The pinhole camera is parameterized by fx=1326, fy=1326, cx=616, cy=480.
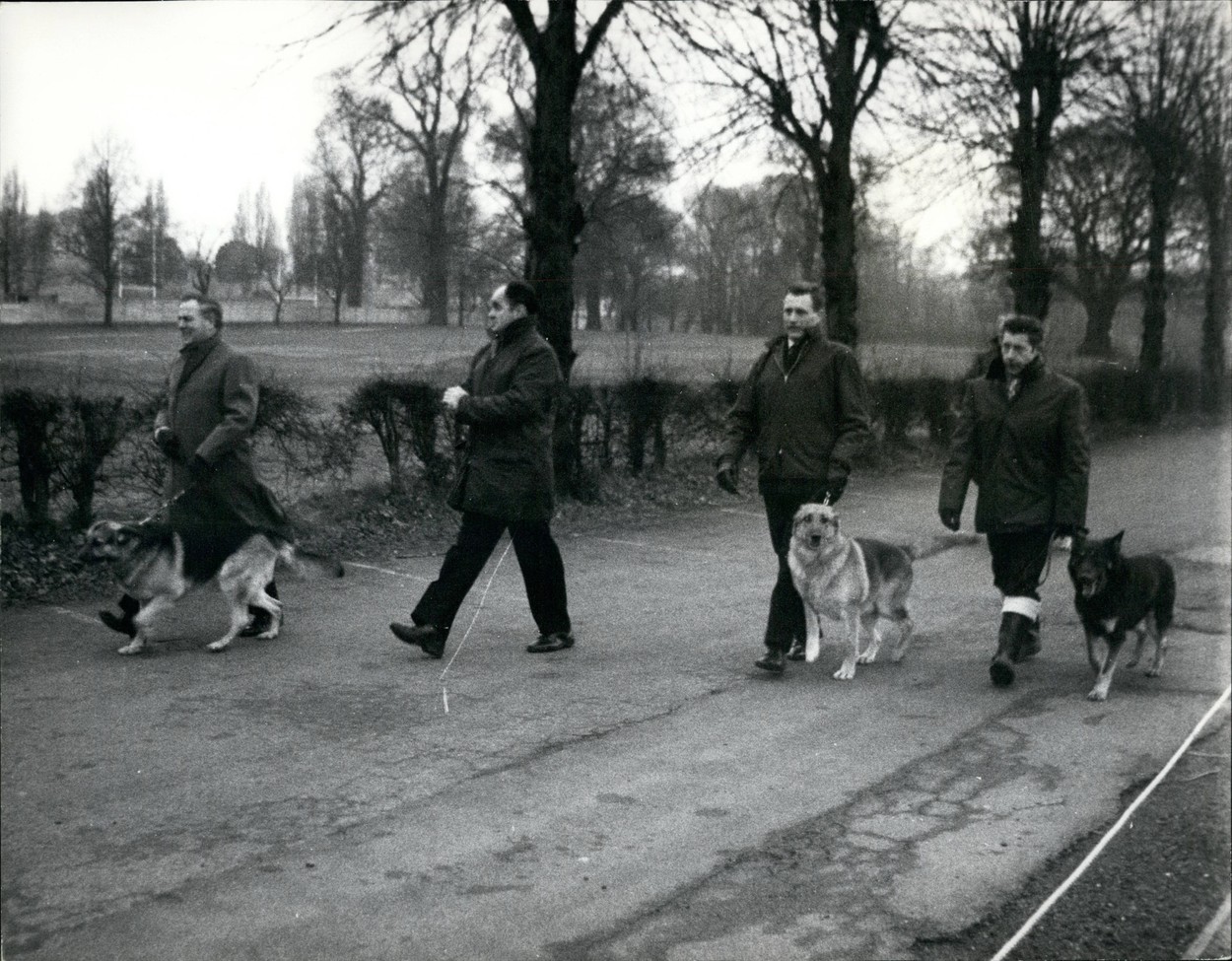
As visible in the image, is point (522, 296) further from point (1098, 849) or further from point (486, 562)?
point (1098, 849)

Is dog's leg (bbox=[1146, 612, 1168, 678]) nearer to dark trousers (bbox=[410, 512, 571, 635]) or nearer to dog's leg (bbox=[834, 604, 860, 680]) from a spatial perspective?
dog's leg (bbox=[834, 604, 860, 680])

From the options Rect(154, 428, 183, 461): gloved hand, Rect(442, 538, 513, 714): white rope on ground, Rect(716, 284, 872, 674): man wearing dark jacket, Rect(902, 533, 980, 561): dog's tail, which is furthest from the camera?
Rect(902, 533, 980, 561): dog's tail

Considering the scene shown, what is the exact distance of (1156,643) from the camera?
5.67 m

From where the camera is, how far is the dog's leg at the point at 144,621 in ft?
10.8

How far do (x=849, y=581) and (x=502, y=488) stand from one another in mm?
1719

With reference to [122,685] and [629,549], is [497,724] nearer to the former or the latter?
[629,549]

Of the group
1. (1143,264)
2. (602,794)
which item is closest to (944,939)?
(602,794)

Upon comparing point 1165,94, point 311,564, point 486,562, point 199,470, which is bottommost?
point 486,562

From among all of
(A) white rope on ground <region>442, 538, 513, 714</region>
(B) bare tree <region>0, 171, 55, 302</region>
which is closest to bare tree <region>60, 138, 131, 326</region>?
(B) bare tree <region>0, 171, 55, 302</region>

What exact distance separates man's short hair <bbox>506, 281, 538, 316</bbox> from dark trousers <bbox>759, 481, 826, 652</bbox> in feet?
7.31

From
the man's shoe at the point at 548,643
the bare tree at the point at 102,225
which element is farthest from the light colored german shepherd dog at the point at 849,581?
the bare tree at the point at 102,225

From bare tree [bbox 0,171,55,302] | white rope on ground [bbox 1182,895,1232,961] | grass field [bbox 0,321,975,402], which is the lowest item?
white rope on ground [bbox 1182,895,1232,961]

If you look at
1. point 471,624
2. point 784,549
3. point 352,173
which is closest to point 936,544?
point 784,549

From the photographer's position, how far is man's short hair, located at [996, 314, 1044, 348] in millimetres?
5195
